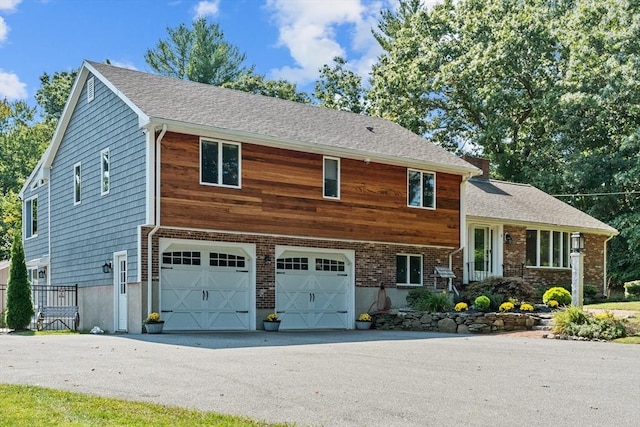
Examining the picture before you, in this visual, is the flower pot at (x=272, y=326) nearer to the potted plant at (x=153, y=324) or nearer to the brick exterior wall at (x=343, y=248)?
the brick exterior wall at (x=343, y=248)

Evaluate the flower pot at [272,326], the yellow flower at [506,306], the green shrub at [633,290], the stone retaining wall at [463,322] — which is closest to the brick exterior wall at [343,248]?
the flower pot at [272,326]

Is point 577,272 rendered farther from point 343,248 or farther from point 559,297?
point 343,248

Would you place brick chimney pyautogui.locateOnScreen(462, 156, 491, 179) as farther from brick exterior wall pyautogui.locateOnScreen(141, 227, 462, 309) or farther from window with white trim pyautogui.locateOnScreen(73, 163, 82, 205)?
window with white trim pyautogui.locateOnScreen(73, 163, 82, 205)

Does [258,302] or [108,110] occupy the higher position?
[108,110]

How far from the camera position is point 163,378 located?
9.18m

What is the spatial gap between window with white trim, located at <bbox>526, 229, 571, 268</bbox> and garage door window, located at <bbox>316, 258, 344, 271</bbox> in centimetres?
878

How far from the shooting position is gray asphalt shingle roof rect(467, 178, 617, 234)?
26.4 metres

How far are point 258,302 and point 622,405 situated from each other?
41.8 ft

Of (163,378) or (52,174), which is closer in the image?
(163,378)

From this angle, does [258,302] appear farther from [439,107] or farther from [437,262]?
[439,107]

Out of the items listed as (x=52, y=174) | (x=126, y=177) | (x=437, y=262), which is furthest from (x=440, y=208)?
(x=52, y=174)

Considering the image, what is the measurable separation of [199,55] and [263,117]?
1157 inches

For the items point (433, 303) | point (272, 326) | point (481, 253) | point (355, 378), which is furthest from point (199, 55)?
point (355, 378)

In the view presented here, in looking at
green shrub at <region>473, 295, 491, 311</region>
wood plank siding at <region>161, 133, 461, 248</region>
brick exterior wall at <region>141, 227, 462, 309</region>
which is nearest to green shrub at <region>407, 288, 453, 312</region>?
green shrub at <region>473, 295, 491, 311</region>
